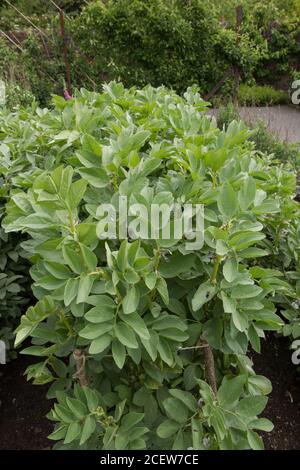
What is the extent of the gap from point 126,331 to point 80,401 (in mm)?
318

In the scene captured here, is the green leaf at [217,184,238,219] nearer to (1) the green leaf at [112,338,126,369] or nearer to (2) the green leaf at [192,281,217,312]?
(2) the green leaf at [192,281,217,312]

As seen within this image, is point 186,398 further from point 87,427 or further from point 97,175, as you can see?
point 97,175

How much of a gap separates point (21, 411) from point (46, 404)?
0.42ft

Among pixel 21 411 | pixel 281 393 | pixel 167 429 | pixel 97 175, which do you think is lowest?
pixel 21 411

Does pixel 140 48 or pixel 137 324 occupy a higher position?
pixel 137 324

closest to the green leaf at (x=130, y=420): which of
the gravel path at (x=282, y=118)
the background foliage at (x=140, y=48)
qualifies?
the gravel path at (x=282, y=118)

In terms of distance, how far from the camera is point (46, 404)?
2.21 meters

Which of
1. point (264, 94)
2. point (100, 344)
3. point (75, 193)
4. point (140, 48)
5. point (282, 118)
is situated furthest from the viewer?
point (264, 94)

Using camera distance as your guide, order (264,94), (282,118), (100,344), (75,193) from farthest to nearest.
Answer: (264,94) → (282,118) → (75,193) → (100,344)

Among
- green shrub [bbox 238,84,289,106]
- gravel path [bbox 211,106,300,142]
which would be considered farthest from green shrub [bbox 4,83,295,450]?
green shrub [bbox 238,84,289,106]

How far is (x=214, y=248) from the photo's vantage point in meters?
1.12

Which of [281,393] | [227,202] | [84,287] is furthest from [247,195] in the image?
[281,393]

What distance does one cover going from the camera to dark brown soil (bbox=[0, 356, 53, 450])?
6.75ft
